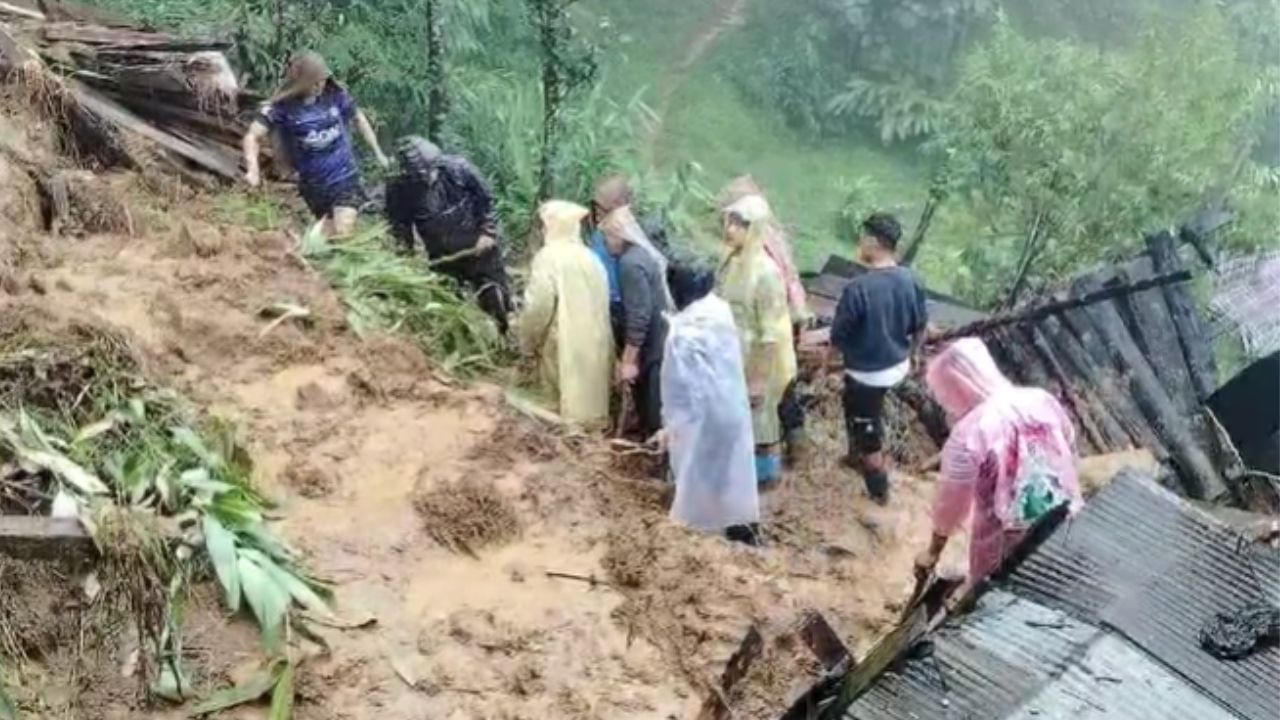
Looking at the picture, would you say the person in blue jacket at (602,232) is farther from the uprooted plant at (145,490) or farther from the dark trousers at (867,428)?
the uprooted plant at (145,490)

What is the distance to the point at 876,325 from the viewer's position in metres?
7.07

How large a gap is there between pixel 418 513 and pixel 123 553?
148cm

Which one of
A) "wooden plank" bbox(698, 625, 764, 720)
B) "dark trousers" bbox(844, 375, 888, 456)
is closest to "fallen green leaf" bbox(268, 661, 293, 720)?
"wooden plank" bbox(698, 625, 764, 720)

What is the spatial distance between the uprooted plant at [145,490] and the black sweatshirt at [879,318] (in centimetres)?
269

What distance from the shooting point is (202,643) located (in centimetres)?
525

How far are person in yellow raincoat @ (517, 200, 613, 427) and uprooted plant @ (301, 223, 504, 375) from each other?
66 cm

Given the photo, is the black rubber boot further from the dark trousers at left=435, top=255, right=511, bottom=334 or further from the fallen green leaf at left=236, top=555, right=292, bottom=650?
the fallen green leaf at left=236, top=555, right=292, bottom=650

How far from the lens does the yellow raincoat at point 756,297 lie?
7117 mm

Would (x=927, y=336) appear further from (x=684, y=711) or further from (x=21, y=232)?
(x=21, y=232)

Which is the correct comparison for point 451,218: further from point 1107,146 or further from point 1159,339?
point 1107,146

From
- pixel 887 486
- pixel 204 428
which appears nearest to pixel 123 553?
pixel 204 428

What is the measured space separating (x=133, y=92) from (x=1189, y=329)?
6.56 metres

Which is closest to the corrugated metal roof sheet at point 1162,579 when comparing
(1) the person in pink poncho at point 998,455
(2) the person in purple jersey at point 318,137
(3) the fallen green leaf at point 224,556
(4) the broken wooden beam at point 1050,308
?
(1) the person in pink poncho at point 998,455

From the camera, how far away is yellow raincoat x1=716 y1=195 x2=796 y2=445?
7.12m
